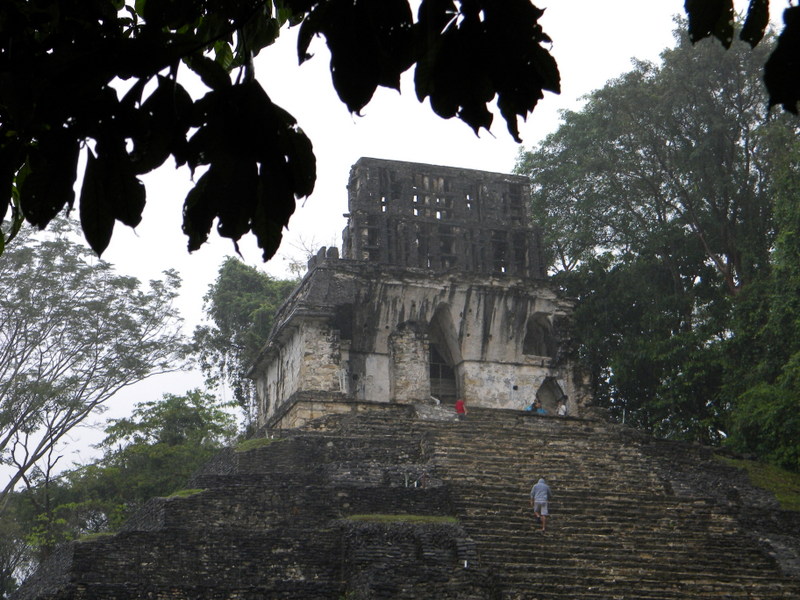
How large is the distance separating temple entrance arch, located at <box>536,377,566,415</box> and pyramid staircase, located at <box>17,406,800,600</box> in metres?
3.95

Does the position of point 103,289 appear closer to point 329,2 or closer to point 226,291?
point 226,291

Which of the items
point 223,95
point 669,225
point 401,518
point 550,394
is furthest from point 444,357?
point 223,95

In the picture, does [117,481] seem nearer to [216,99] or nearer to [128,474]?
[128,474]

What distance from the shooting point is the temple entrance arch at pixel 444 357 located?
72.5 feet

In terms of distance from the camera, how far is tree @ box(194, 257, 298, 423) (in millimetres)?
28125

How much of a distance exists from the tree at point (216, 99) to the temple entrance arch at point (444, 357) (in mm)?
19909

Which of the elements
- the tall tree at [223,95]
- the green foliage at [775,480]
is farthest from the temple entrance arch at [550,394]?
the tall tree at [223,95]

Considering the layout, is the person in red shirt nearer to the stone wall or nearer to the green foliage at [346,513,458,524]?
the stone wall

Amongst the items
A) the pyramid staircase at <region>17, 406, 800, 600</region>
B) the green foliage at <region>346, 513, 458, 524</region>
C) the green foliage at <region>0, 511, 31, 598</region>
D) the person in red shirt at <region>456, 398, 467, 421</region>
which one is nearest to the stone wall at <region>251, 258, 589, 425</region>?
the person in red shirt at <region>456, 398, 467, 421</region>

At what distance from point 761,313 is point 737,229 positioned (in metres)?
3.83

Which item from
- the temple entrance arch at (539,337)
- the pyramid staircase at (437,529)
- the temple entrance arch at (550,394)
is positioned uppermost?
the temple entrance arch at (539,337)

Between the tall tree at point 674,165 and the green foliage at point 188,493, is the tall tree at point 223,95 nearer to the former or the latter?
the green foliage at point 188,493

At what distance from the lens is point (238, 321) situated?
96.3 ft

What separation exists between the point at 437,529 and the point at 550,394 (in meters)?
9.83
